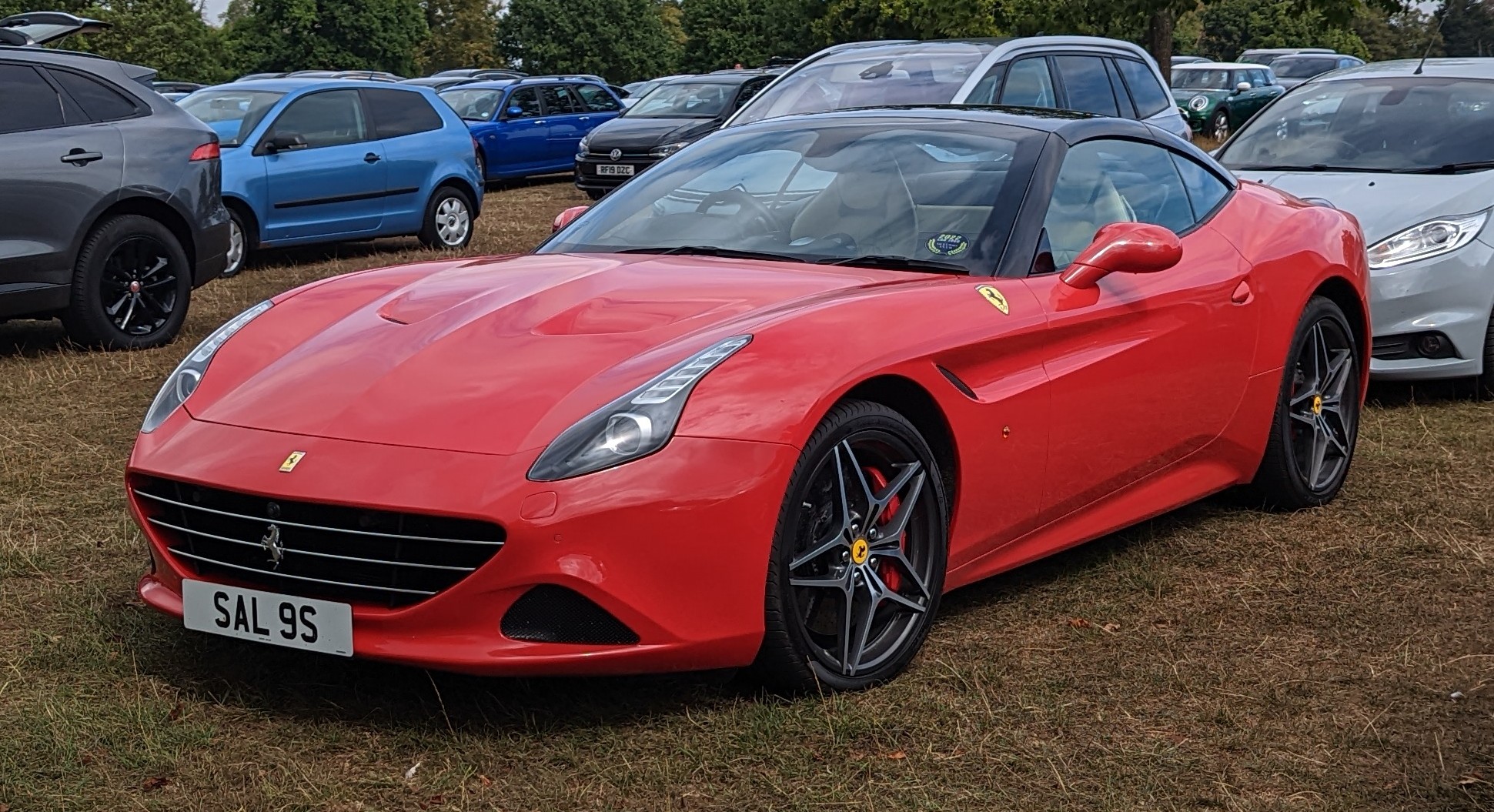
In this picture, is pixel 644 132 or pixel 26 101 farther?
pixel 644 132

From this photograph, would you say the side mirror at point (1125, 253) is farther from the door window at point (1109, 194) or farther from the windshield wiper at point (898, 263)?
the windshield wiper at point (898, 263)

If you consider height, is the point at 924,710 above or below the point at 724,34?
above

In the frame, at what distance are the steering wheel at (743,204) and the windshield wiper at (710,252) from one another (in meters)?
0.14

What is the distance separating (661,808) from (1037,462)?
1560 mm

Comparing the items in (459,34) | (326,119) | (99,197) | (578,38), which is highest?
(99,197)

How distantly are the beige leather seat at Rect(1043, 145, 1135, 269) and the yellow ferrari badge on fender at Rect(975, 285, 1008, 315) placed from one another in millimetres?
378

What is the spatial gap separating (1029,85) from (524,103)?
47.5 ft

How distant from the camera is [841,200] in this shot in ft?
16.3

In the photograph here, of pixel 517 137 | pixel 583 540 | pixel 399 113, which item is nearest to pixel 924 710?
pixel 583 540

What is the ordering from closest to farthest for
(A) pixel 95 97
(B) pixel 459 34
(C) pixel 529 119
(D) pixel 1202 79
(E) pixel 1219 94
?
(A) pixel 95 97, (C) pixel 529 119, (E) pixel 1219 94, (D) pixel 1202 79, (B) pixel 459 34

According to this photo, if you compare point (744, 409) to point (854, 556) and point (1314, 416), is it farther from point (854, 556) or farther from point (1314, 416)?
point (1314, 416)

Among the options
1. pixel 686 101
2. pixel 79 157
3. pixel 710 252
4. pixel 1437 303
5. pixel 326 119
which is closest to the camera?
pixel 710 252

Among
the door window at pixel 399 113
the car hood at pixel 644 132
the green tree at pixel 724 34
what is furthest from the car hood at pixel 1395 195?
the green tree at pixel 724 34

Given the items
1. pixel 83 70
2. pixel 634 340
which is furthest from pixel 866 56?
pixel 634 340
